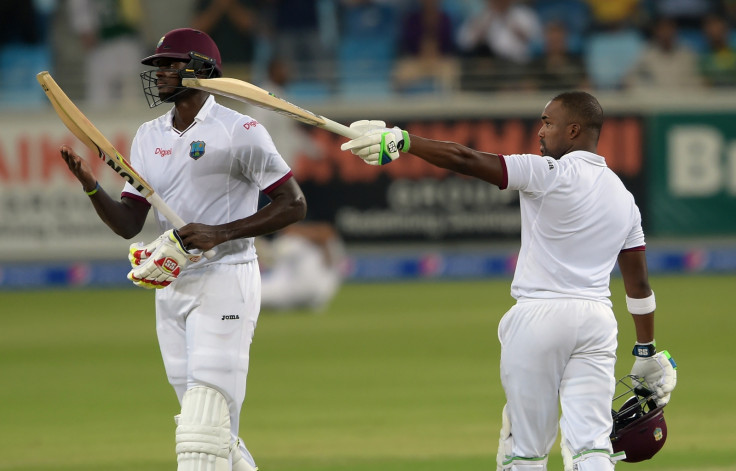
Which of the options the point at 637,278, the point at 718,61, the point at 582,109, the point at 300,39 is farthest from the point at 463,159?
the point at 718,61

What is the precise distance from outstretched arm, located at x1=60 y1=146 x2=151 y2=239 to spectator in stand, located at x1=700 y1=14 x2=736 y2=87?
41.5ft

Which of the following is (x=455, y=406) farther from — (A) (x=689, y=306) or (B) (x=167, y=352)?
(A) (x=689, y=306)

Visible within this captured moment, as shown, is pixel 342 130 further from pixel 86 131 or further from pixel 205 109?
pixel 86 131

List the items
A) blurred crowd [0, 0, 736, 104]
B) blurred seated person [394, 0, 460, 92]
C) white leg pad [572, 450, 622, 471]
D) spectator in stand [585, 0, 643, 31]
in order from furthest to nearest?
spectator in stand [585, 0, 643, 31] → blurred seated person [394, 0, 460, 92] → blurred crowd [0, 0, 736, 104] → white leg pad [572, 450, 622, 471]

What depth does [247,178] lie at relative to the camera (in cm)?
541

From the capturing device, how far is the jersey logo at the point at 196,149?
5301 millimetres

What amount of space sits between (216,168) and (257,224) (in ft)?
1.02

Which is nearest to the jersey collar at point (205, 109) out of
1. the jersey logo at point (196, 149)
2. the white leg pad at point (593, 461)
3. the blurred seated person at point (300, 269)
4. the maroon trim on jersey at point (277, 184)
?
the jersey logo at point (196, 149)

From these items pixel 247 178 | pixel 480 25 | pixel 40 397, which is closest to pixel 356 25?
pixel 480 25

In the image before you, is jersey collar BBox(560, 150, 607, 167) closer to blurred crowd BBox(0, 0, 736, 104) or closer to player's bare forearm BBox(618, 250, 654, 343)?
player's bare forearm BBox(618, 250, 654, 343)

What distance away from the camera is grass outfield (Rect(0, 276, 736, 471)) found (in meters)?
7.39

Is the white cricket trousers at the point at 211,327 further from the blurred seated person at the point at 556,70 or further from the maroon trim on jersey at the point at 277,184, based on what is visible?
the blurred seated person at the point at 556,70

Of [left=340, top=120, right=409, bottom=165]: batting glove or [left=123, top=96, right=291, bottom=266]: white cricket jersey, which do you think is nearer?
[left=340, top=120, right=409, bottom=165]: batting glove

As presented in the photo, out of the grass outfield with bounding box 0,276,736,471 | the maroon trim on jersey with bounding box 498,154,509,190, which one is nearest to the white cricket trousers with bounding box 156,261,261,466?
the maroon trim on jersey with bounding box 498,154,509,190
